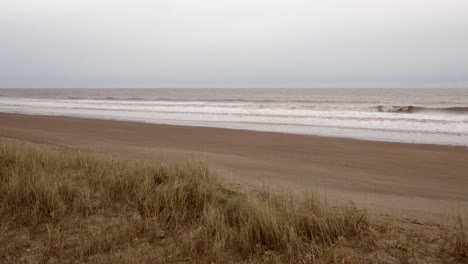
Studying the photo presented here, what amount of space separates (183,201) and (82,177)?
220cm

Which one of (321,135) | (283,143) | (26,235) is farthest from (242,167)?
(321,135)

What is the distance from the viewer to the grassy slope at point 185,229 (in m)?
3.43

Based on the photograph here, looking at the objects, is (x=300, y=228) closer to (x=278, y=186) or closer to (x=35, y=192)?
(x=278, y=186)

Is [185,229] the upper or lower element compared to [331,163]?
upper

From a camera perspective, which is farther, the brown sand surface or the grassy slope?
the brown sand surface

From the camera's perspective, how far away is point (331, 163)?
29.9 ft

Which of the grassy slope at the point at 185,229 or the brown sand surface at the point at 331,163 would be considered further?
the brown sand surface at the point at 331,163

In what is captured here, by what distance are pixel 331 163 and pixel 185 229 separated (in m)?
5.95

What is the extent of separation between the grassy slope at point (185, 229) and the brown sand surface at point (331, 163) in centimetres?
131

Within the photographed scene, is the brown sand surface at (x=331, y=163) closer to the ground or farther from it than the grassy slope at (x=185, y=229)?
closer to the ground

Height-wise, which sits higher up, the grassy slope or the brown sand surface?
the grassy slope

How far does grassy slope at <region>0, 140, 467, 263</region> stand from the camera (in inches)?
135

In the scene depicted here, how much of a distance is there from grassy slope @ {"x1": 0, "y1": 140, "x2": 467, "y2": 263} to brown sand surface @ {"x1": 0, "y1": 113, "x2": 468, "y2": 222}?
131cm

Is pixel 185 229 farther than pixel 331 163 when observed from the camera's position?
No
